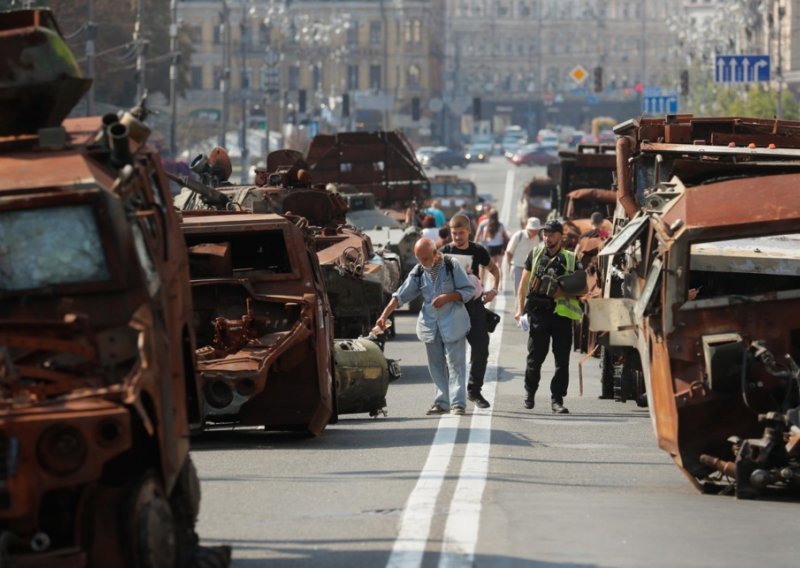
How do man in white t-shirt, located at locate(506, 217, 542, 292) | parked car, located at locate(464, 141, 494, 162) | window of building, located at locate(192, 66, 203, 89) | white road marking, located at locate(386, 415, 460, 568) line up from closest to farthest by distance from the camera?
white road marking, located at locate(386, 415, 460, 568), man in white t-shirt, located at locate(506, 217, 542, 292), parked car, located at locate(464, 141, 494, 162), window of building, located at locate(192, 66, 203, 89)

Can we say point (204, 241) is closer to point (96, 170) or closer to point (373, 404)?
point (373, 404)

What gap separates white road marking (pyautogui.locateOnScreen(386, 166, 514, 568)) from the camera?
10633mm

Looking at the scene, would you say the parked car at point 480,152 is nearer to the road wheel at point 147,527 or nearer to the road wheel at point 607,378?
the road wheel at point 607,378

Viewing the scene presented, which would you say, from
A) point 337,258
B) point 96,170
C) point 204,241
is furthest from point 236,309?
point 337,258

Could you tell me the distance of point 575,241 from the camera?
103ft

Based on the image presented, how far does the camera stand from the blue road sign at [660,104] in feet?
292

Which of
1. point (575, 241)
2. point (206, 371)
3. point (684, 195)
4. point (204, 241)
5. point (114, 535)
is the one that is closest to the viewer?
point (114, 535)

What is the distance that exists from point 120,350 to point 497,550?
2492 mm

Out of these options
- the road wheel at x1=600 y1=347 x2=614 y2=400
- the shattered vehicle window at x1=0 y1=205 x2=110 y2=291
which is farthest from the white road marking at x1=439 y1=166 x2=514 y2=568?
the shattered vehicle window at x1=0 y1=205 x2=110 y2=291

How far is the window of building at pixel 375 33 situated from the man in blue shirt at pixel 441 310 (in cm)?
15457

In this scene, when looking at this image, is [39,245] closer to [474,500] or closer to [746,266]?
[474,500]

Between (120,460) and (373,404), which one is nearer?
(120,460)

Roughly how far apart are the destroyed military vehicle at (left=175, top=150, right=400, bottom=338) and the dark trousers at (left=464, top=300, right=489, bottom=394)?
467 cm

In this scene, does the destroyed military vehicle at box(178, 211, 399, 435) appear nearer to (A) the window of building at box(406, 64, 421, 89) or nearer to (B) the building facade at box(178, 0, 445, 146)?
(B) the building facade at box(178, 0, 445, 146)
